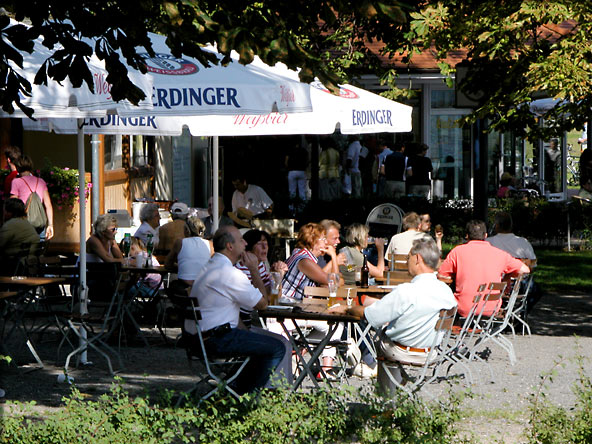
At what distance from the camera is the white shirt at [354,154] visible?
77.7 feet

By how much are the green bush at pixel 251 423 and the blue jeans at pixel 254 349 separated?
1321mm

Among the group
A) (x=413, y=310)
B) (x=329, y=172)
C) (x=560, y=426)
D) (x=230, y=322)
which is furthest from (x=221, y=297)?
(x=329, y=172)

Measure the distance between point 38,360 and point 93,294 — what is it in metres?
1.19

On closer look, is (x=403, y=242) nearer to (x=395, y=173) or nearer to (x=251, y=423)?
(x=251, y=423)

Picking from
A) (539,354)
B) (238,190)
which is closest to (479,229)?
(539,354)

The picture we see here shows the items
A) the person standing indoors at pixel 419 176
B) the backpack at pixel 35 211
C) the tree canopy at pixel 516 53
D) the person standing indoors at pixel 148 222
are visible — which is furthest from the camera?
the person standing indoors at pixel 419 176

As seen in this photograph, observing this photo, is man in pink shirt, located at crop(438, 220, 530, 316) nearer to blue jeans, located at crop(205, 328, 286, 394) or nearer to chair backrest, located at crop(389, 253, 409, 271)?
chair backrest, located at crop(389, 253, 409, 271)

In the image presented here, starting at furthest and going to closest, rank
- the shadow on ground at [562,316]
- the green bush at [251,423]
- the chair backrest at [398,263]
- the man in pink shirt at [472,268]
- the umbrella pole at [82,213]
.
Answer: the shadow on ground at [562,316], the chair backrest at [398,263], the man in pink shirt at [472,268], the umbrella pole at [82,213], the green bush at [251,423]

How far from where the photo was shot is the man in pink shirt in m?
9.62

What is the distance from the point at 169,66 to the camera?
889 centimetres

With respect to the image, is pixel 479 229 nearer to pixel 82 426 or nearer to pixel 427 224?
pixel 427 224

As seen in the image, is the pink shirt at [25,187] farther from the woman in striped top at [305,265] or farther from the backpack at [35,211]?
the woman in striped top at [305,265]

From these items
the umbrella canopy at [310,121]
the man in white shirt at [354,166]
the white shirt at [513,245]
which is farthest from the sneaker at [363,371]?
the man in white shirt at [354,166]

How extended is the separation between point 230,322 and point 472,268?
3.04 meters
